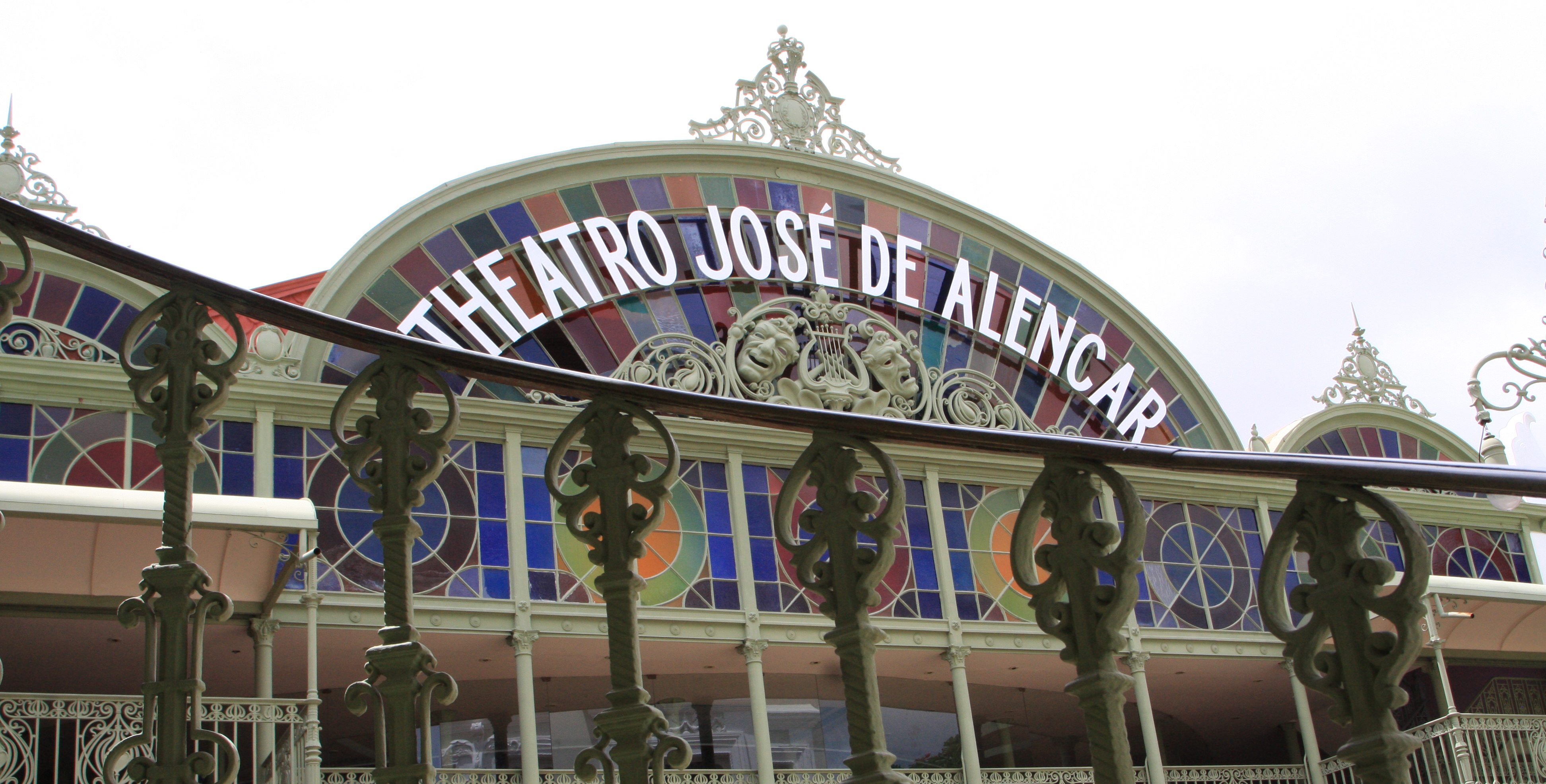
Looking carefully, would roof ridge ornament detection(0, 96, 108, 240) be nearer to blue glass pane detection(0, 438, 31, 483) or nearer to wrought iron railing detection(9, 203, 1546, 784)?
blue glass pane detection(0, 438, 31, 483)

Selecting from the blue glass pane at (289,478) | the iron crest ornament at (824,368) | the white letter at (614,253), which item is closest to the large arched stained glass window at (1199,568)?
the iron crest ornament at (824,368)

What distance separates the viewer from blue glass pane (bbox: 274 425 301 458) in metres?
12.8

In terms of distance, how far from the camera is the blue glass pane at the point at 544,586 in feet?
43.8

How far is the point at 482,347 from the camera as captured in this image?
14.3 meters

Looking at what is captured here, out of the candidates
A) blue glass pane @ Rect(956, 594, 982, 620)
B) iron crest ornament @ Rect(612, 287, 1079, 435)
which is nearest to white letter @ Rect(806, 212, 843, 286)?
iron crest ornament @ Rect(612, 287, 1079, 435)

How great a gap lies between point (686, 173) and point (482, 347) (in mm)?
3735

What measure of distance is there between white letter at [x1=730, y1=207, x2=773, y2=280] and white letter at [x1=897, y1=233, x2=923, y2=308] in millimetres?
1787

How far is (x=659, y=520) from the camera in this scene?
2520mm

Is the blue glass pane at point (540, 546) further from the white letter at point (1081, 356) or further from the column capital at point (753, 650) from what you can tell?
the white letter at point (1081, 356)

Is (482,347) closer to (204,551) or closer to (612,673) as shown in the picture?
(204,551)

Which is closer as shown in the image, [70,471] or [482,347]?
[70,471]

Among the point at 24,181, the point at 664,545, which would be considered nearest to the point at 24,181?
the point at 24,181

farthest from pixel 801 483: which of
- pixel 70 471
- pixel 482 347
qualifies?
pixel 482 347

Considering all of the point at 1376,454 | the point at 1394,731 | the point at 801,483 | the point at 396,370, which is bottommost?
the point at 1394,731
